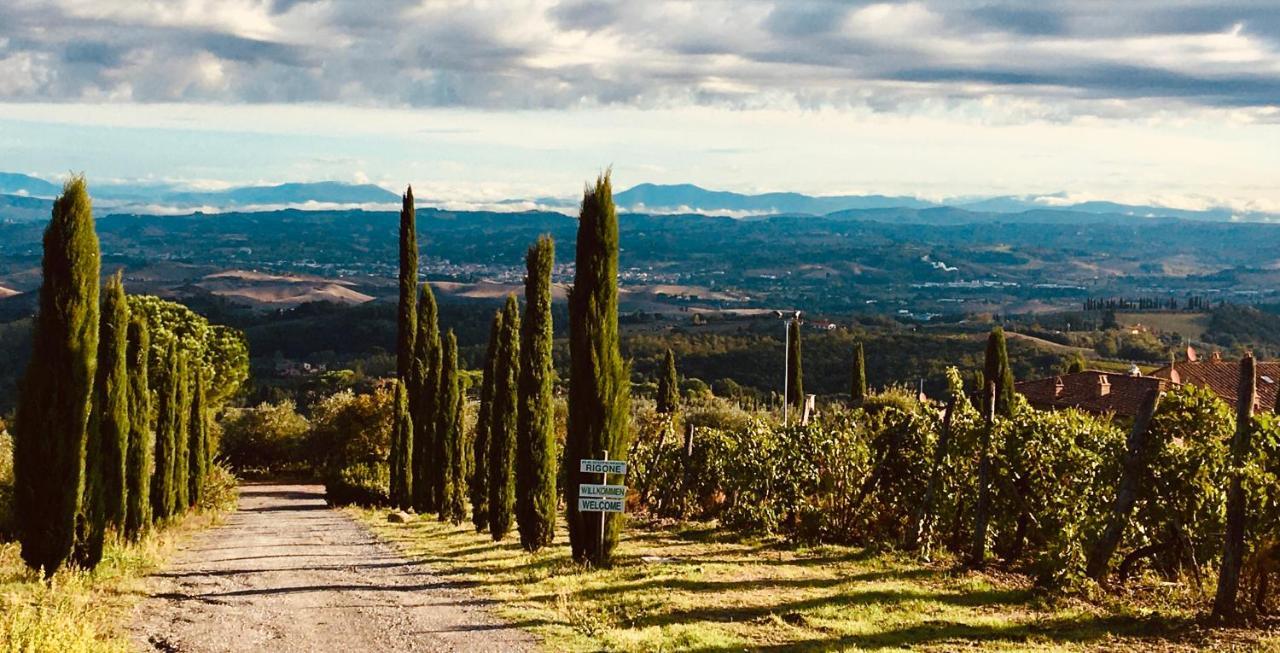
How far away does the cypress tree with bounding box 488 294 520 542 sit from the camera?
2102cm

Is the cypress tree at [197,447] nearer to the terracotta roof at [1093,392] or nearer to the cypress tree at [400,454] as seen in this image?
the cypress tree at [400,454]

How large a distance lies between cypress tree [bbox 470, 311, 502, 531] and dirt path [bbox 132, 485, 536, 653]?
259cm

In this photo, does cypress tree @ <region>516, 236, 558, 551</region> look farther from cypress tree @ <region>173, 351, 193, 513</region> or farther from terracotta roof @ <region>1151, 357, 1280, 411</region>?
terracotta roof @ <region>1151, 357, 1280, 411</region>

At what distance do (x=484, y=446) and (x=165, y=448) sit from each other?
7.13 m

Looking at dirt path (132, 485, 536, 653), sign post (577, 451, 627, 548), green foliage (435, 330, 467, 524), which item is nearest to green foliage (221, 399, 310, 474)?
green foliage (435, 330, 467, 524)

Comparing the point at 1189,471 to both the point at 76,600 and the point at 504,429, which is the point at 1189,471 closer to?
the point at 76,600

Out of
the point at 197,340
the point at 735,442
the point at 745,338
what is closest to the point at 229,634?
the point at 735,442

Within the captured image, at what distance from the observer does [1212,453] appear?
37.8 feet

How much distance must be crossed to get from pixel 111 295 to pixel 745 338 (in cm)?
7763

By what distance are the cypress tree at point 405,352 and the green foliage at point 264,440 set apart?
15.8m

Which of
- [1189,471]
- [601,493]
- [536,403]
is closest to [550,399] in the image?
[536,403]

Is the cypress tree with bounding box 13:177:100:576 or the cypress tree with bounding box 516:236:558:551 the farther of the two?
the cypress tree with bounding box 516:236:558:551

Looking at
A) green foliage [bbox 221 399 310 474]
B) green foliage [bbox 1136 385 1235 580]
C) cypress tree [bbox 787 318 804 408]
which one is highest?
green foliage [bbox 1136 385 1235 580]

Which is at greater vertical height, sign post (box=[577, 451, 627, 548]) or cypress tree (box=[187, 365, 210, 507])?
sign post (box=[577, 451, 627, 548])
